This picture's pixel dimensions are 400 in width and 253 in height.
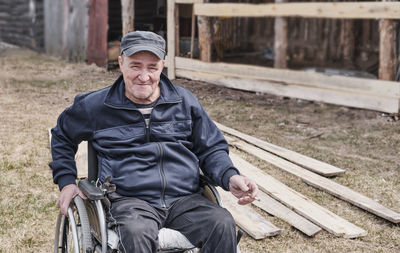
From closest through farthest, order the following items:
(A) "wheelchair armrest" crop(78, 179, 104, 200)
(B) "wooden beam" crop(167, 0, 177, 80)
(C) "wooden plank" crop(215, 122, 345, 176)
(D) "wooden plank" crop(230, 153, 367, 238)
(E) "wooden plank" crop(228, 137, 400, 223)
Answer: (A) "wheelchair armrest" crop(78, 179, 104, 200)
(D) "wooden plank" crop(230, 153, 367, 238)
(E) "wooden plank" crop(228, 137, 400, 223)
(C) "wooden plank" crop(215, 122, 345, 176)
(B) "wooden beam" crop(167, 0, 177, 80)

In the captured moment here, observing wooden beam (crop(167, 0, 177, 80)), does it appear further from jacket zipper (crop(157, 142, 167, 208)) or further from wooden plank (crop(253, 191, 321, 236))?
jacket zipper (crop(157, 142, 167, 208))

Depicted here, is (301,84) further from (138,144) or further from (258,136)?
(138,144)

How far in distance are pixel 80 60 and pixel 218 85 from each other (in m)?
3.98

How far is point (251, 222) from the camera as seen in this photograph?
4.67 metres

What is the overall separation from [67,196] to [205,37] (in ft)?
26.3

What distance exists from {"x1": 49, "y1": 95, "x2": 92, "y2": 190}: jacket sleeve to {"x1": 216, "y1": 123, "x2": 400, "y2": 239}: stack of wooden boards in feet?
5.94

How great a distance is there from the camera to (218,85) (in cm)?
1057

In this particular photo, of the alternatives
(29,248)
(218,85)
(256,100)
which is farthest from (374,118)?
(29,248)

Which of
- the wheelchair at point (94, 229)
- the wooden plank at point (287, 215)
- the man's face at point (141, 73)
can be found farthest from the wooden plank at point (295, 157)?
the man's face at point (141, 73)

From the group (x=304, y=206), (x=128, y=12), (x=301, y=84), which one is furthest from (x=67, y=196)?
(x=128, y=12)

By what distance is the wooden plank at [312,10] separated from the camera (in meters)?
8.37

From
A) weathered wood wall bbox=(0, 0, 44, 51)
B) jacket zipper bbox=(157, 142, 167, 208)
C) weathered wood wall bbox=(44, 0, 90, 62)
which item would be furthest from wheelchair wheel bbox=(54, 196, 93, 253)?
weathered wood wall bbox=(0, 0, 44, 51)

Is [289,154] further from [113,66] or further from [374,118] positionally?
[113,66]

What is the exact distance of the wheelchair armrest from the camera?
9.05ft
